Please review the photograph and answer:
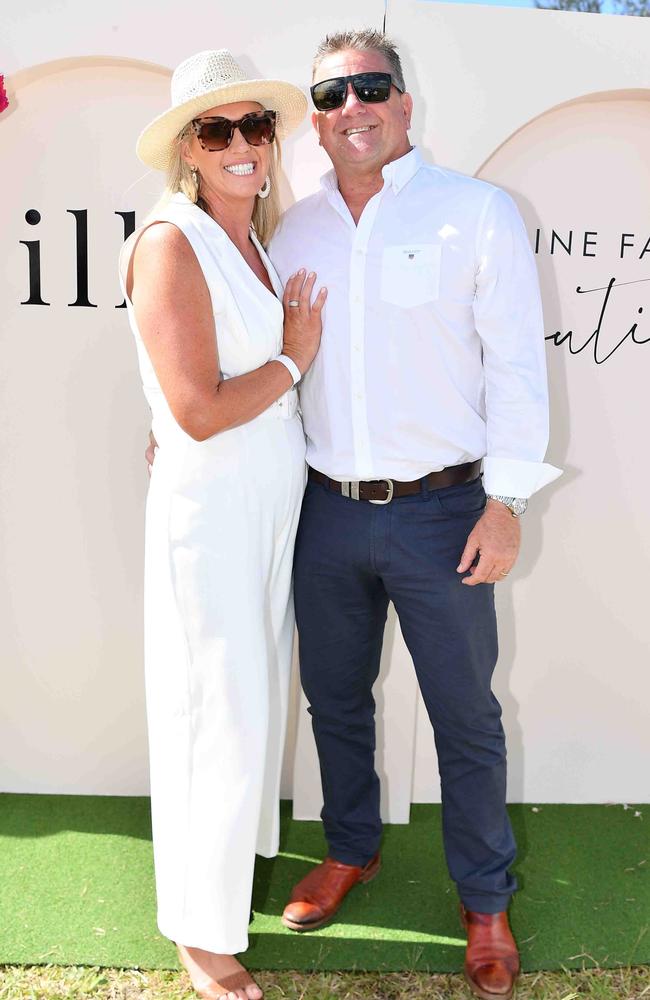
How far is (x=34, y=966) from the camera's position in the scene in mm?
2646

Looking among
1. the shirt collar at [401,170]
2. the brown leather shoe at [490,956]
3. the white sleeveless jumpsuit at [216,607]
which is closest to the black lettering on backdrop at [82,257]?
the white sleeveless jumpsuit at [216,607]

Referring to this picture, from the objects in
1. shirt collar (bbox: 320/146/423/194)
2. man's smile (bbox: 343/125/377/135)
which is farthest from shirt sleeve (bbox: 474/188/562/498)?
man's smile (bbox: 343/125/377/135)

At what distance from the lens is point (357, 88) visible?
7.83 ft

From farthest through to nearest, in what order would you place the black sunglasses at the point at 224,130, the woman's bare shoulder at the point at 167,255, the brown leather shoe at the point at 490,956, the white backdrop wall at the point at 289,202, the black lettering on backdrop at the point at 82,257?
the black lettering on backdrop at the point at 82,257 < the white backdrop wall at the point at 289,202 < the brown leather shoe at the point at 490,956 < the black sunglasses at the point at 224,130 < the woman's bare shoulder at the point at 167,255

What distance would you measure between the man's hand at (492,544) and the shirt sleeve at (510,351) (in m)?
0.06

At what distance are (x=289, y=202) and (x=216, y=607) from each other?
1359mm

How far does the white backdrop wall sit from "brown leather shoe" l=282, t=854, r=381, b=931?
410mm

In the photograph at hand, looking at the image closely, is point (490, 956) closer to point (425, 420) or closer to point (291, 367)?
point (425, 420)

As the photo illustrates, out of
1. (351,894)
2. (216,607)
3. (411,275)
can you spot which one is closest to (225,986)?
(351,894)

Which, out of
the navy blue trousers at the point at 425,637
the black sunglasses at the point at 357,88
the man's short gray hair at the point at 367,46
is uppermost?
the man's short gray hair at the point at 367,46

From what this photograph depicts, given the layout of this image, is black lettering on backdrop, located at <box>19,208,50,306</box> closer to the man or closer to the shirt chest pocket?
the man

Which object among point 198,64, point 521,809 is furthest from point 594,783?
point 198,64

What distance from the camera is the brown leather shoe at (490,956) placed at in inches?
100

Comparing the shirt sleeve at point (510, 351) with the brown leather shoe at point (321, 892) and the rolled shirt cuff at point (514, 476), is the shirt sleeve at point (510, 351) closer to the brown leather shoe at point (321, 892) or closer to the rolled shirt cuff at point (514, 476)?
the rolled shirt cuff at point (514, 476)
